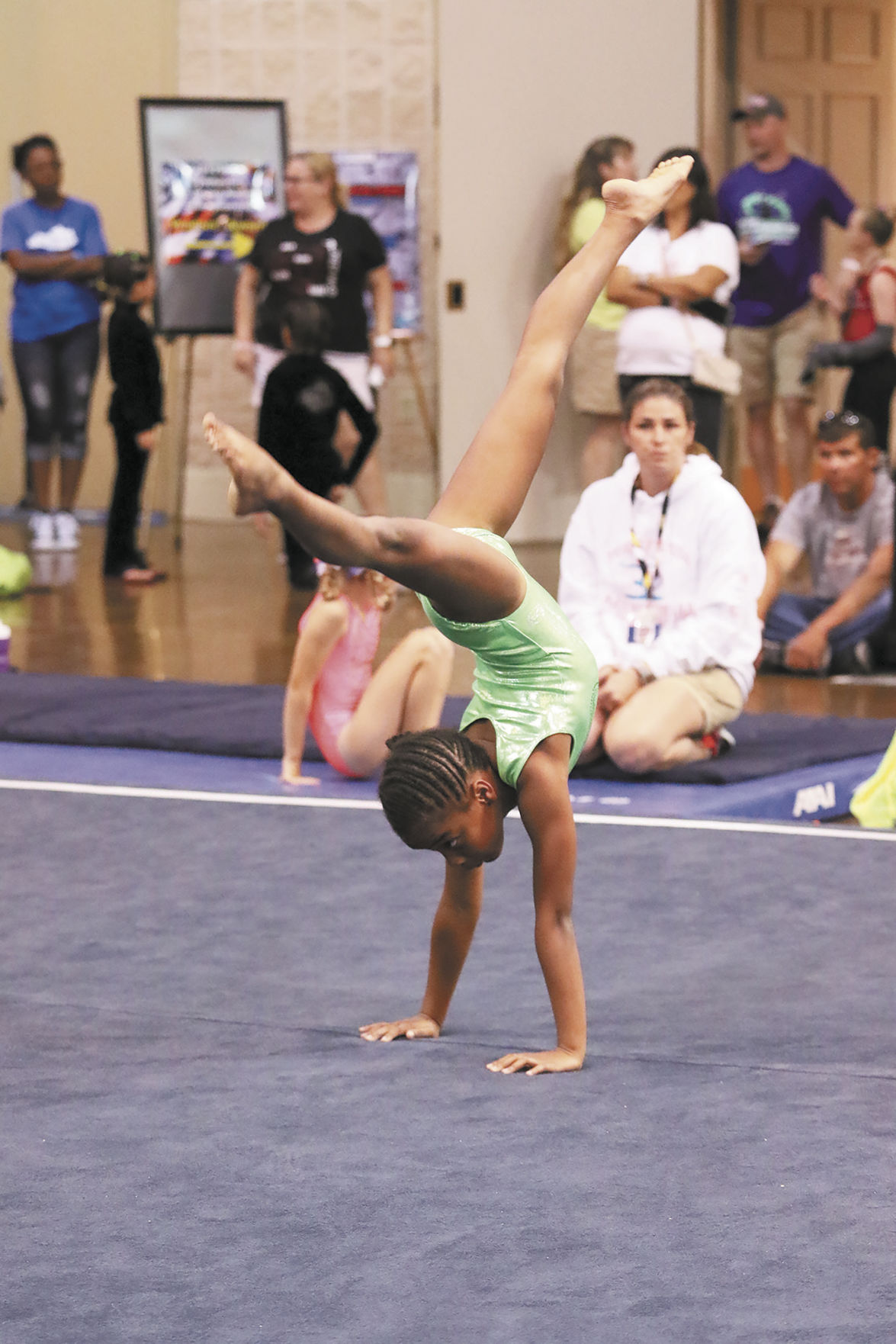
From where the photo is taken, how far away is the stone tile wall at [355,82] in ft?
29.5

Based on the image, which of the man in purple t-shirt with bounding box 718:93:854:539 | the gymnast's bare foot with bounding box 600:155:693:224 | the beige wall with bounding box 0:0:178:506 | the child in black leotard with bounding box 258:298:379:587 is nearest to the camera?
the gymnast's bare foot with bounding box 600:155:693:224

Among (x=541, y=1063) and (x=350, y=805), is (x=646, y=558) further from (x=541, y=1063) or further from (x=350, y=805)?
(x=541, y=1063)

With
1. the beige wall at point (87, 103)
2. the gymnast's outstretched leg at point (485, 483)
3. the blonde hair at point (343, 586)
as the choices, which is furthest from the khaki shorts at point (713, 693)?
the beige wall at point (87, 103)

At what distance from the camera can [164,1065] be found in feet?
8.41

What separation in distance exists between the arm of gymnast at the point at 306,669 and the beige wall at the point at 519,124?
12.4 ft

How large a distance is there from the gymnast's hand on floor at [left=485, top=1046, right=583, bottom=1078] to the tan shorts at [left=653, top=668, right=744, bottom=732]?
5.95 feet

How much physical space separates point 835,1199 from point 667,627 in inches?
95.4

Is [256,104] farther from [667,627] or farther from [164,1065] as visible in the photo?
[164,1065]

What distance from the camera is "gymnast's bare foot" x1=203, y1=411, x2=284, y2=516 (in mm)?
1947

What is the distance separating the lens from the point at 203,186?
824 centimetres

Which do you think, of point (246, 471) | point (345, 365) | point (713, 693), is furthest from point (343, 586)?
point (345, 365)

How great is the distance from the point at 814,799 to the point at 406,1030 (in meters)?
1.77

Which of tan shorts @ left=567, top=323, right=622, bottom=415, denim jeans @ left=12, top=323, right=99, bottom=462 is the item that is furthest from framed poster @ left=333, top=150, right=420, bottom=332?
denim jeans @ left=12, top=323, right=99, bottom=462

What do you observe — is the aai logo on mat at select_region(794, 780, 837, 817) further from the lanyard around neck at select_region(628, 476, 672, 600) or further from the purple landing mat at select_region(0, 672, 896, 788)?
the lanyard around neck at select_region(628, 476, 672, 600)
